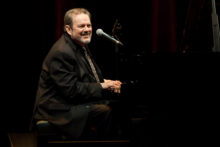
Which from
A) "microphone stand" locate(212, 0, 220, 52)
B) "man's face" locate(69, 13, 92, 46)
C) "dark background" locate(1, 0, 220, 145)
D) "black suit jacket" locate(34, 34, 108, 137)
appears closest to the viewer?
"microphone stand" locate(212, 0, 220, 52)

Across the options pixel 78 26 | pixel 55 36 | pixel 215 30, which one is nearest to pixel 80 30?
pixel 78 26

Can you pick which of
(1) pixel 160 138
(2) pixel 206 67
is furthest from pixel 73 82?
(2) pixel 206 67

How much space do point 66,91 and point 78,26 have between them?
61cm

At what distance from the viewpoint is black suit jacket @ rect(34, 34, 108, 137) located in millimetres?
2576

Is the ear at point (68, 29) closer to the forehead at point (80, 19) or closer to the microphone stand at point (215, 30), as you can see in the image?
the forehead at point (80, 19)

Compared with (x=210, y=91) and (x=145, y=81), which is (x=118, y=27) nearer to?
(x=145, y=81)

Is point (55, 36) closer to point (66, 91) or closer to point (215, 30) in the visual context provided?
point (66, 91)

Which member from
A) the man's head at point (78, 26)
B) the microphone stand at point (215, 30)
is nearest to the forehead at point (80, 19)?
the man's head at point (78, 26)

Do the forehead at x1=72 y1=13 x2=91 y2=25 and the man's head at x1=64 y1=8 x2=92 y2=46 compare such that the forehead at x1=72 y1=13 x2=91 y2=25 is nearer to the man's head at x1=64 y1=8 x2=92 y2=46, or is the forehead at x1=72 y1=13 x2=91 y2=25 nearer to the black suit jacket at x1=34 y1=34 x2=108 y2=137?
the man's head at x1=64 y1=8 x2=92 y2=46

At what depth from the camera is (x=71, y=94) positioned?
259 cm

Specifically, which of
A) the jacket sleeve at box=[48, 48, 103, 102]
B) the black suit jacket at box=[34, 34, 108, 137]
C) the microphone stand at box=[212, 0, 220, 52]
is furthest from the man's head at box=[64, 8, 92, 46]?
the microphone stand at box=[212, 0, 220, 52]

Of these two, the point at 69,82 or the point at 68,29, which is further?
the point at 68,29

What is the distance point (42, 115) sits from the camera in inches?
105

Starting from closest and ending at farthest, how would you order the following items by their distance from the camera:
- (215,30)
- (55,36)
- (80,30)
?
(215,30) < (80,30) < (55,36)
